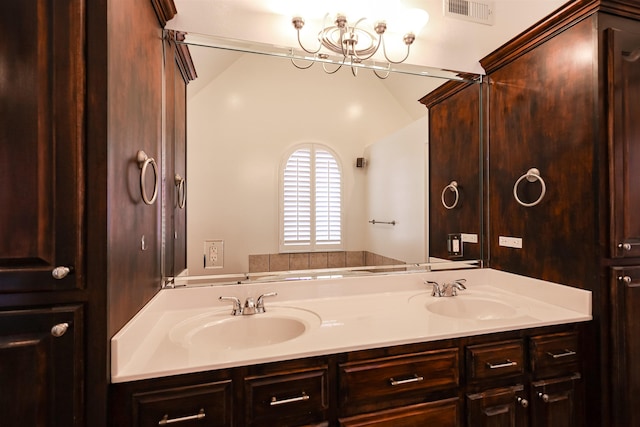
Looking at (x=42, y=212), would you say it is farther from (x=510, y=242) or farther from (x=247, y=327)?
(x=510, y=242)

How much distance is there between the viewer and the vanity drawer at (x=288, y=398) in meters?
0.95

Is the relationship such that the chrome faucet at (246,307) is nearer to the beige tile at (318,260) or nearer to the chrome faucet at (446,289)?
the beige tile at (318,260)

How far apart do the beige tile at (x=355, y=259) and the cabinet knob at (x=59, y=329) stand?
1.20 metres

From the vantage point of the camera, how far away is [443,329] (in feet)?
3.85

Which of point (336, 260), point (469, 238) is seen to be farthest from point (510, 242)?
point (336, 260)

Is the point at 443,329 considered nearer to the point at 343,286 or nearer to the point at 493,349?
the point at 493,349

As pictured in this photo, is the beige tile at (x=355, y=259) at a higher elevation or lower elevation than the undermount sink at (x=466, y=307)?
higher

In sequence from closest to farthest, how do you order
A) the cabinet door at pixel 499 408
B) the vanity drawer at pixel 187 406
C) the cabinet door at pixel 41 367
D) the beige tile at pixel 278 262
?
the cabinet door at pixel 41 367 → the vanity drawer at pixel 187 406 → the cabinet door at pixel 499 408 → the beige tile at pixel 278 262

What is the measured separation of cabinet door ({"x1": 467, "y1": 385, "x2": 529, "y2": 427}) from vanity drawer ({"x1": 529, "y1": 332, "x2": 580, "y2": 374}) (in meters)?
0.13

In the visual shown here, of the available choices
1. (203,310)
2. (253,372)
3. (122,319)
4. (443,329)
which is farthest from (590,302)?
(122,319)

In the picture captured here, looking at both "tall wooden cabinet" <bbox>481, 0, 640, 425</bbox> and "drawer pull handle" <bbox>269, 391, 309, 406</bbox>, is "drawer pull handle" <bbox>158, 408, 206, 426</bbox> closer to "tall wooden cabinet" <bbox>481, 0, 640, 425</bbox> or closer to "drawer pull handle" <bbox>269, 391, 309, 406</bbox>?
"drawer pull handle" <bbox>269, 391, 309, 406</bbox>

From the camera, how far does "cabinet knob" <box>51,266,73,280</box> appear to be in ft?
2.52

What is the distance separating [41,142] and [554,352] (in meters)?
1.91

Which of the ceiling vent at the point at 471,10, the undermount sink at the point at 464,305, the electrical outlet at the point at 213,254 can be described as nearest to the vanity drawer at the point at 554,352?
the undermount sink at the point at 464,305
